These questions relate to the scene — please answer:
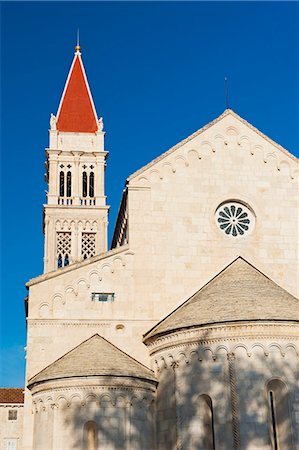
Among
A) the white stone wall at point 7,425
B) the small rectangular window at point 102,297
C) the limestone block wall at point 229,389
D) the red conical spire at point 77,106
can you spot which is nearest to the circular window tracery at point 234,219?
Answer: the small rectangular window at point 102,297

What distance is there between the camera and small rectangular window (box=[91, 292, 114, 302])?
90.7ft

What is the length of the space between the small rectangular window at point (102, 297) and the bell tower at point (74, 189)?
2629 centimetres

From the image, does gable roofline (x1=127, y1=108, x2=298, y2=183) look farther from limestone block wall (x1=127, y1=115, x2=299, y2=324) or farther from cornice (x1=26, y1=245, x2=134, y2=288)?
cornice (x1=26, y1=245, x2=134, y2=288)

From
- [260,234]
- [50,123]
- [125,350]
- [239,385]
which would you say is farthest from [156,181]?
[50,123]

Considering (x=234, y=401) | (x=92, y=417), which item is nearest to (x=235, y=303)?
(x=234, y=401)

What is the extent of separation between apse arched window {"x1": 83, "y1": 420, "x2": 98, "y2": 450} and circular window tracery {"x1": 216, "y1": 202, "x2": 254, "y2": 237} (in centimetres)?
1039

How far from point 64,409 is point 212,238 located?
985cm

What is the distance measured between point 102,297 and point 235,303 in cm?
583

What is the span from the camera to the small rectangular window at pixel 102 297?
27.7 meters

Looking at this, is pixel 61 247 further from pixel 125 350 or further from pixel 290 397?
pixel 290 397

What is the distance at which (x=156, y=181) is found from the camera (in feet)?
97.0

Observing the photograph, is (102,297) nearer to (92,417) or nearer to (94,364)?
(94,364)

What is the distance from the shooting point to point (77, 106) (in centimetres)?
6188

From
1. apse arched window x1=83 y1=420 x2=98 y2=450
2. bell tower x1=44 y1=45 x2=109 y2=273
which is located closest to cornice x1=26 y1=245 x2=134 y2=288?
apse arched window x1=83 y1=420 x2=98 y2=450
